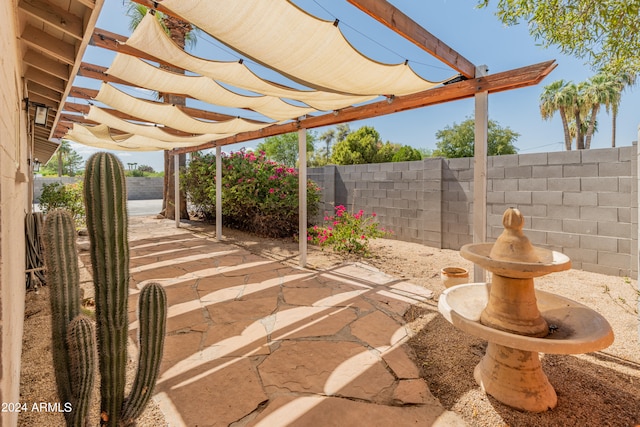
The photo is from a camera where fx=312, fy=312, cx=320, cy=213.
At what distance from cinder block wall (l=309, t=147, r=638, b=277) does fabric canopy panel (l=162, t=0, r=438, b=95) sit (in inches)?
112

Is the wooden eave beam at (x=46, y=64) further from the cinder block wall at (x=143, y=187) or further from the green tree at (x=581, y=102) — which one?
the green tree at (x=581, y=102)

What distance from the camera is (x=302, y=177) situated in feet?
16.2

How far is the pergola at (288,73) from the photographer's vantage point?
2.14m

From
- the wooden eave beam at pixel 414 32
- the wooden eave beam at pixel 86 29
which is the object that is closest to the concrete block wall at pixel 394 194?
the wooden eave beam at pixel 414 32

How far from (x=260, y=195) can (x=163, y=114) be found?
3410 mm

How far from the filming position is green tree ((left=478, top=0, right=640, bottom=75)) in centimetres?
420

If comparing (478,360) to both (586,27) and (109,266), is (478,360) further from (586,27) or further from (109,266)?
(586,27)

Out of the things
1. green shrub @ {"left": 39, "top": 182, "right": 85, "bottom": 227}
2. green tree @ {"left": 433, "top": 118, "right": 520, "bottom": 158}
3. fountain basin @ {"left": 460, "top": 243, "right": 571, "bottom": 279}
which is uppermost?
green tree @ {"left": 433, "top": 118, "right": 520, "bottom": 158}

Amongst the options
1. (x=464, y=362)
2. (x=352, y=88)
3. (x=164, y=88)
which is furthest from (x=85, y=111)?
(x=464, y=362)

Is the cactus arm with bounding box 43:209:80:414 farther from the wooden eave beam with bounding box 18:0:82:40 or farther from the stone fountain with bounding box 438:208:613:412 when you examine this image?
the stone fountain with bounding box 438:208:613:412

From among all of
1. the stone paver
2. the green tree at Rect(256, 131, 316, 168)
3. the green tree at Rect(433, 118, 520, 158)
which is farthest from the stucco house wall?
the green tree at Rect(256, 131, 316, 168)

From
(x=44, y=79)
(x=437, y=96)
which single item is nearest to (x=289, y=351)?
(x=437, y=96)

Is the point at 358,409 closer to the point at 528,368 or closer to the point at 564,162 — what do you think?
the point at 528,368

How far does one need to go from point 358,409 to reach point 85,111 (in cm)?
556
